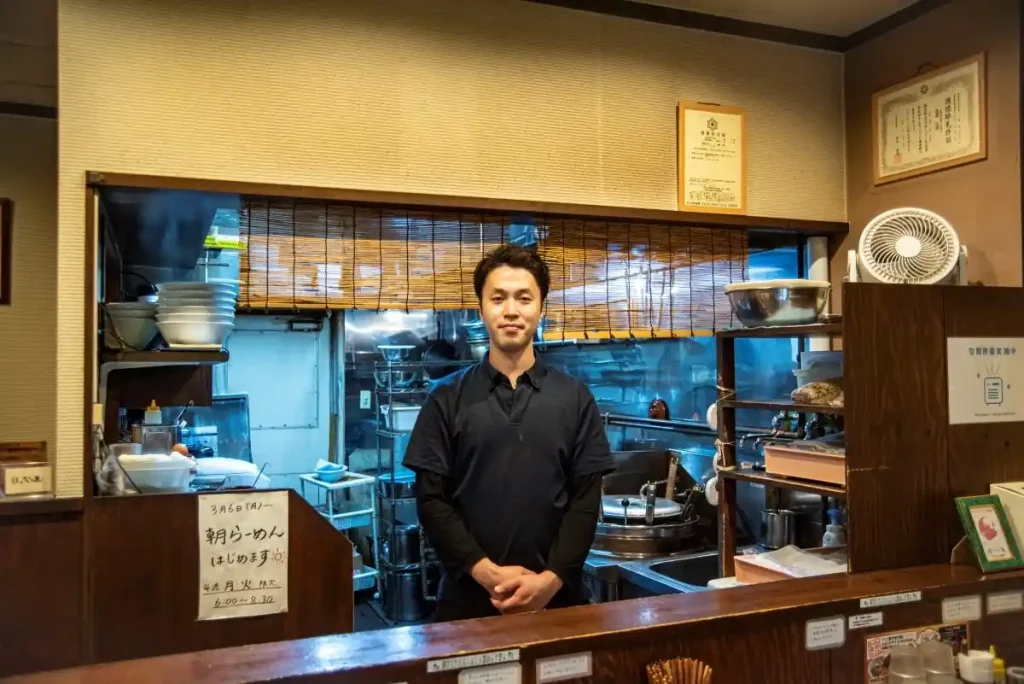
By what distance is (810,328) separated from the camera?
2201 mm

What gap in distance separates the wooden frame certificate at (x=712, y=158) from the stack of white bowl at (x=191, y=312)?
1542 millimetres

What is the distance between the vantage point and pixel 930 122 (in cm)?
262

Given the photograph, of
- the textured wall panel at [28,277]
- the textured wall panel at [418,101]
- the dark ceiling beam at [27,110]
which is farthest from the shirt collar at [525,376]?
the dark ceiling beam at [27,110]

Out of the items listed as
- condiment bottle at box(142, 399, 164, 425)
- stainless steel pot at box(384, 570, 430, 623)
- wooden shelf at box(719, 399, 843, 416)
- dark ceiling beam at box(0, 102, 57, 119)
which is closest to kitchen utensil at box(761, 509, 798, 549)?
wooden shelf at box(719, 399, 843, 416)

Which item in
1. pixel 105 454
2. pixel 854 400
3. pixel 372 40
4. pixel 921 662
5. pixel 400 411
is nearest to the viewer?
pixel 921 662

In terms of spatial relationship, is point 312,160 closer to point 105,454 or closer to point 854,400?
point 105,454

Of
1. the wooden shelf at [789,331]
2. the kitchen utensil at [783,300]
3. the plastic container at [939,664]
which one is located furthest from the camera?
the kitchen utensil at [783,300]

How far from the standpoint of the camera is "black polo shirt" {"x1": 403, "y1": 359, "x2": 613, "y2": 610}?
1.97m

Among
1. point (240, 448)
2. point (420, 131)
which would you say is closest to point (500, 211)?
point (420, 131)

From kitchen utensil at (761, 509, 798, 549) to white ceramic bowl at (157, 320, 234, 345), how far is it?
2201mm

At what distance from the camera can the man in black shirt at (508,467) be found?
1.96 m

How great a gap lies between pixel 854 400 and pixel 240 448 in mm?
5322

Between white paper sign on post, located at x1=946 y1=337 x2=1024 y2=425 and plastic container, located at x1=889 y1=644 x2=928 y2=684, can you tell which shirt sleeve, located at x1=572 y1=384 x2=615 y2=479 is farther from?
white paper sign on post, located at x1=946 y1=337 x2=1024 y2=425

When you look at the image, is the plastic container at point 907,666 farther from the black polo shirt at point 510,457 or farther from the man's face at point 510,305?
the man's face at point 510,305
